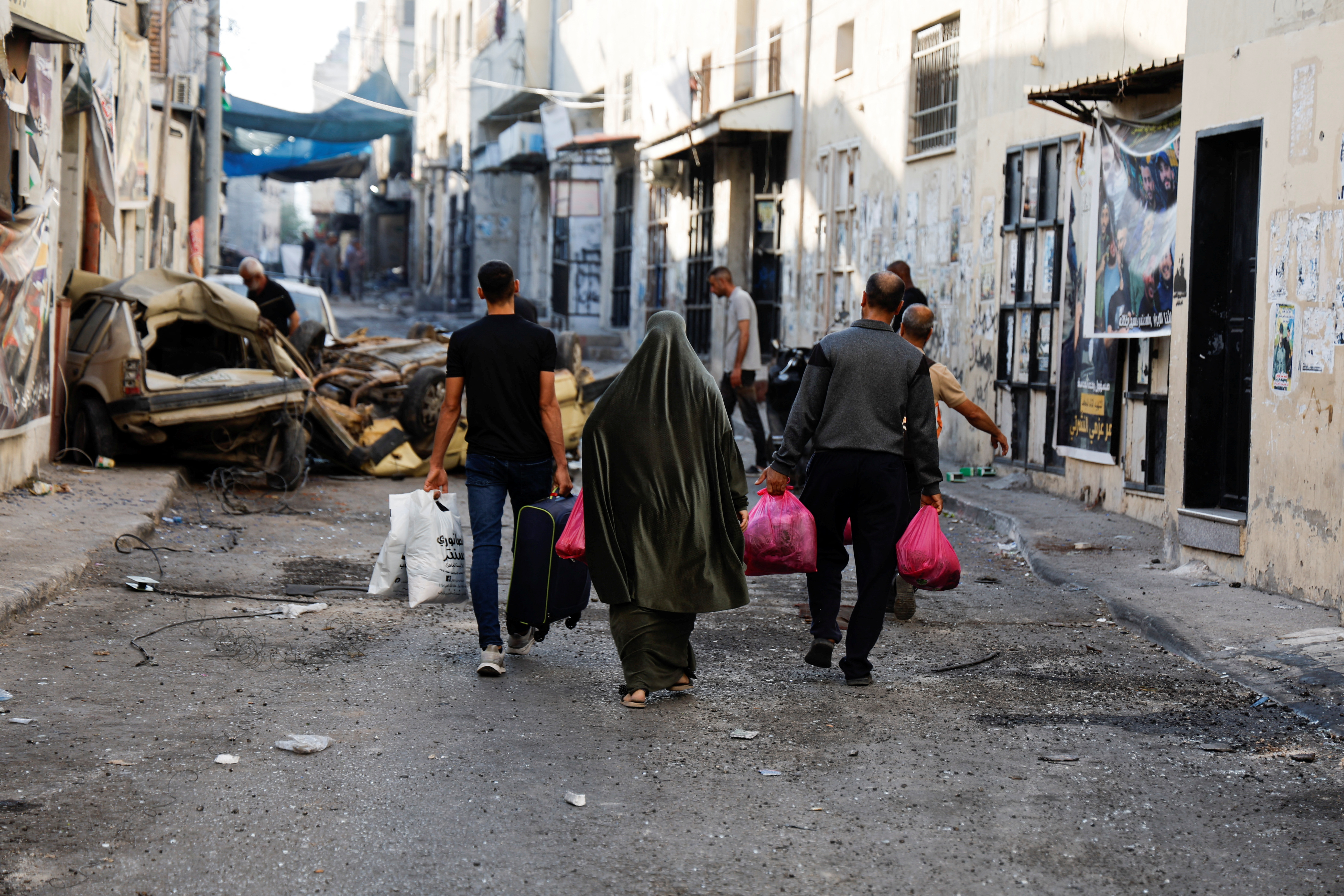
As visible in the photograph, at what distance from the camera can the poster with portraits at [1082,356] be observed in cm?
1093

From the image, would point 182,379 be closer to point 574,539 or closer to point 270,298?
point 270,298

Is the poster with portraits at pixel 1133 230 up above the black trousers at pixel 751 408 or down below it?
above

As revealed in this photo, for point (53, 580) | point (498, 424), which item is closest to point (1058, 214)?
point (498, 424)

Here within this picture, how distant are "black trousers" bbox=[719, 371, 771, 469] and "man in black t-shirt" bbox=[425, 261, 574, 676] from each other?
284 inches

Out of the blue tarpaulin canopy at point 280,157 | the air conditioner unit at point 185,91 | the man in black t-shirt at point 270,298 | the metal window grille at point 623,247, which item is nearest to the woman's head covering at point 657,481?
the man in black t-shirt at point 270,298

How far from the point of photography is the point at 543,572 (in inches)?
237

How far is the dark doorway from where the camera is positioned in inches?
338

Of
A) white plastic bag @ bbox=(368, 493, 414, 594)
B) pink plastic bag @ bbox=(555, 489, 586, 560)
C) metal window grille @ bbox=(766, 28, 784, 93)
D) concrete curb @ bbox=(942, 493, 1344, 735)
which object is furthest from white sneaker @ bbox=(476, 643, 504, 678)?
metal window grille @ bbox=(766, 28, 784, 93)

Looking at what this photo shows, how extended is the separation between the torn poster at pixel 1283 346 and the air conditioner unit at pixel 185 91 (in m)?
19.1

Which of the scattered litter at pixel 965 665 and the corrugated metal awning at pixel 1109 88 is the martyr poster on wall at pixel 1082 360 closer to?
the corrugated metal awning at pixel 1109 88

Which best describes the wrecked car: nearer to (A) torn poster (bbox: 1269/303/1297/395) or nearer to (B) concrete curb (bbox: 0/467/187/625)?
(B) concrete curb (bbox: 0/467/187/625)

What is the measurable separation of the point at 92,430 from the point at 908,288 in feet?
21.9

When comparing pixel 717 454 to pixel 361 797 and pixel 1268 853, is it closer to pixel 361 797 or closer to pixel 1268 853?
pixel 361 797

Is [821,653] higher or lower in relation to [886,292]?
lower
